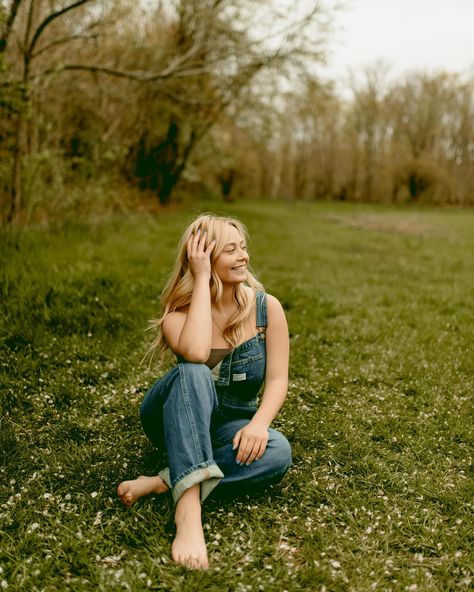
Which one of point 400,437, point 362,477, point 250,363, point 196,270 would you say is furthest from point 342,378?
point 196,270

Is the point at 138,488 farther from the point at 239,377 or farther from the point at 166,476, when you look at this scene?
the point at 239,377

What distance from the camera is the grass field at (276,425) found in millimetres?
2916

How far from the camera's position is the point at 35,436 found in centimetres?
421

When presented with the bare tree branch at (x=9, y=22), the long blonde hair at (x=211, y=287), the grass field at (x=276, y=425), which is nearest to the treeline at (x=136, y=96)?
the bare tree branch at (x=9, y=22)

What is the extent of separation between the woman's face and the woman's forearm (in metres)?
0.17

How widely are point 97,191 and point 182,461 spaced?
348 inches

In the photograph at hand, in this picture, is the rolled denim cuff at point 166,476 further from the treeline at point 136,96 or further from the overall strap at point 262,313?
the treeline at point 136,96

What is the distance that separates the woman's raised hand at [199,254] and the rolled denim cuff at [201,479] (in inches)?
46.3

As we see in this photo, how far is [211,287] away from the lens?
370 cm

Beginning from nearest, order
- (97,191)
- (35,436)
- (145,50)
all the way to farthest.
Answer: (35,436)
(97,191)
(145,50)

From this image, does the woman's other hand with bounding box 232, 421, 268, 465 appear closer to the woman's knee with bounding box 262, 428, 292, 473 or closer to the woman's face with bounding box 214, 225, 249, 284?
the woman's knee with bounding box 262, 428, 292, 473

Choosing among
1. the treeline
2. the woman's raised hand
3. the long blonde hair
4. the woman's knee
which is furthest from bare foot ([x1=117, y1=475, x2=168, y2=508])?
the treeline

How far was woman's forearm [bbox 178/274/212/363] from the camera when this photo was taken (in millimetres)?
3271

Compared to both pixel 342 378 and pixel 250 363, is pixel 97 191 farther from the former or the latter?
pixel 250 363
